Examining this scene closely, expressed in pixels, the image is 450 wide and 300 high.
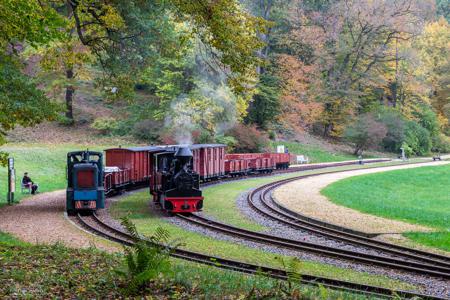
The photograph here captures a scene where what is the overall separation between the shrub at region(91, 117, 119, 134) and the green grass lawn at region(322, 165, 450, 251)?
20.0m

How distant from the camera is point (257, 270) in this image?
9.80 m

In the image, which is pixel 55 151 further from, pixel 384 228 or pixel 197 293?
pixel 197 293

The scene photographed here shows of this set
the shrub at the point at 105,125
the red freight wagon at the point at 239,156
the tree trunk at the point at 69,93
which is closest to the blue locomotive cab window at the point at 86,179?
the red freight wagon at the point at 239,156

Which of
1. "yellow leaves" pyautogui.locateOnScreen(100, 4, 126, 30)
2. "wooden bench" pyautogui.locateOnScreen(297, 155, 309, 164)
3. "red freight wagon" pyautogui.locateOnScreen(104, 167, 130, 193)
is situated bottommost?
"red freight wagon" pyautogui.locateOnScreen(104, 167, 130, 193)

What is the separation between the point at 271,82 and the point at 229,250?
46.6m

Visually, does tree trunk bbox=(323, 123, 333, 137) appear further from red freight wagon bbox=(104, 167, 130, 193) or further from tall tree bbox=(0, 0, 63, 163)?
tall tree bbox=(0, 0, 63, 163)

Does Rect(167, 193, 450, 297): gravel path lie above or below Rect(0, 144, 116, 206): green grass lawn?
below

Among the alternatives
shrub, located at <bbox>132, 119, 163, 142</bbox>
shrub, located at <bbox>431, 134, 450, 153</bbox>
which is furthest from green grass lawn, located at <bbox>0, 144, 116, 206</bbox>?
shrub, located at <bbox>431, 134, 450, 153</bbox>

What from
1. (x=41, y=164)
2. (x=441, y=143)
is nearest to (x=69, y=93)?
(x=41, y=164)

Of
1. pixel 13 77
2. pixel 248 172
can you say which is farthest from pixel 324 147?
pixel 13 77

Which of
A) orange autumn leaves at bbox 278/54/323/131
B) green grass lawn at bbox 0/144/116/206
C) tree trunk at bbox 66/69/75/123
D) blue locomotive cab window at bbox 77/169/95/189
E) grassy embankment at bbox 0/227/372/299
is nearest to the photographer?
grassy embankment at bbox 0/227/372/299

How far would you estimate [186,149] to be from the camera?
811 inches

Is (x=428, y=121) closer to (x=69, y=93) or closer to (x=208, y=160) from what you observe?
(x=69, y=93)

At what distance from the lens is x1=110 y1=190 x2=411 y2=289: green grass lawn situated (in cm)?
1143
